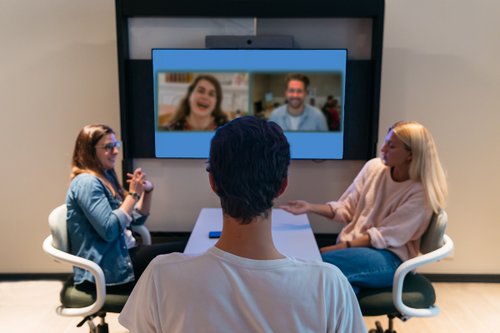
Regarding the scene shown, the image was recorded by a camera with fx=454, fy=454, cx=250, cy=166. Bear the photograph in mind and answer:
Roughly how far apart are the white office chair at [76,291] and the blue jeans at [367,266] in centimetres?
100

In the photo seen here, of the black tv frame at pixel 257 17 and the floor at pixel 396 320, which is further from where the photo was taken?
the black tv frame at pixel 257 17

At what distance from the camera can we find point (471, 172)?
10.6ft

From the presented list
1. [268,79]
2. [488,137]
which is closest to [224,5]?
[268,79]

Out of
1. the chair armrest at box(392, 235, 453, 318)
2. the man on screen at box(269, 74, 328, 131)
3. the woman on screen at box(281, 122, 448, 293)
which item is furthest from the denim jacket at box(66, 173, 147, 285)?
the man on screen at box(269, 74, 328, 131)

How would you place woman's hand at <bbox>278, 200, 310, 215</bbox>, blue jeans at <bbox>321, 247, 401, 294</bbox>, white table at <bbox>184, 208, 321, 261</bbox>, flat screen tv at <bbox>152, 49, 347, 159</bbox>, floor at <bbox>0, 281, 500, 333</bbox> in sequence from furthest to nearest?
1. flat screen tv at <bbox>152, 49, 347, 159</bbox>
2. floor at <bbox>0, 281, 500, 333</bbox>
3. woman's hand at <bbox>278, 200, 310, 215</bbox>
4. blue jeans at <bbox>321, 247, 401, 294</bbox>
5. white table at <bbox>184, 208, 321, 261</bbox>

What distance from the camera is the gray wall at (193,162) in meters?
3.07

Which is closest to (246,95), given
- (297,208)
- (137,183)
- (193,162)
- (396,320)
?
(193,162)

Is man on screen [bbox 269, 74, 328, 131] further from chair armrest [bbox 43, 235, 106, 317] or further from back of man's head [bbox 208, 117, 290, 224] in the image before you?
back of man's head [bbox 208, 117, 290, 224]

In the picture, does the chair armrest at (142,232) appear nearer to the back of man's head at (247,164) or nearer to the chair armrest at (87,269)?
the chair armrest at (87,269)

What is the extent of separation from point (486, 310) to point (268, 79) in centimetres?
210

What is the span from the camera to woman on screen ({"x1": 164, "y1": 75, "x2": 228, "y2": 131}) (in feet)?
10.0

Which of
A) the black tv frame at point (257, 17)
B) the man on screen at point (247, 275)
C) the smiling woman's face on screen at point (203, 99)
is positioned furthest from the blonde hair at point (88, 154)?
the man on screen at point (247, 275)

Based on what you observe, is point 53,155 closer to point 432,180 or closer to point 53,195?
point 53,195

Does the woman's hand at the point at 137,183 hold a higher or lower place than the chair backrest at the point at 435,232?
higher
